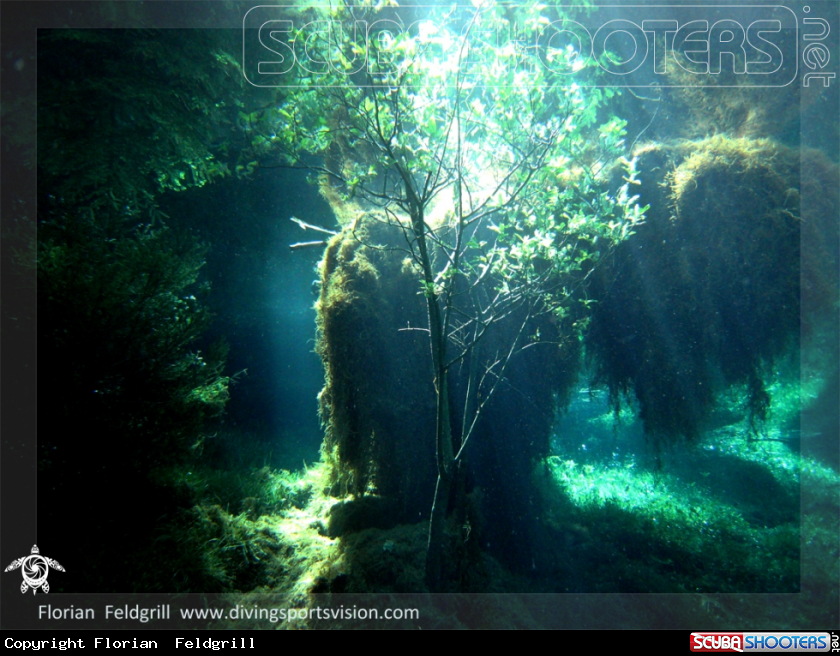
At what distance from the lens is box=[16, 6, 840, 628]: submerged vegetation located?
11.9 feet

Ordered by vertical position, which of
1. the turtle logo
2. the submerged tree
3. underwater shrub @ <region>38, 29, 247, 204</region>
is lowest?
the turtle logo

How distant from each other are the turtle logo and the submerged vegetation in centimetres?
17

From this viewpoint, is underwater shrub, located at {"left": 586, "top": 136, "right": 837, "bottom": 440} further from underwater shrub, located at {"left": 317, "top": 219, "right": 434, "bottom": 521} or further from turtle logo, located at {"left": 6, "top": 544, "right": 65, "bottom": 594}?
turtle logo, located at {"left": 6, "top": 544, "right": 65, "bottom": 594}

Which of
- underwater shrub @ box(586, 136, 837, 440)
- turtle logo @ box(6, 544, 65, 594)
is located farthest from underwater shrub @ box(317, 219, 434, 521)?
underwater shrub @ box(586, 136, 837, 440)

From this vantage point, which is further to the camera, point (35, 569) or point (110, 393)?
point (110, 393)

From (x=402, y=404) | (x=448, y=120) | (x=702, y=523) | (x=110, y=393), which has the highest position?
(x=448, y=120)

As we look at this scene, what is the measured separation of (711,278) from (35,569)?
9.52 meters

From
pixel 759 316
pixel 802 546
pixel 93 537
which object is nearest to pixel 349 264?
pixel 93 537

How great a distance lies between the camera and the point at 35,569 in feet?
11.6

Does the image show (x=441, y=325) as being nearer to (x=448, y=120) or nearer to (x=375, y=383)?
(x=375, y=383)

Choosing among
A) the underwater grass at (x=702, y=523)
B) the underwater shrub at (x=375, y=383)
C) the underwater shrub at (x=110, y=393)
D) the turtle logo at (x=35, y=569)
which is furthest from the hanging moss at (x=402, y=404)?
the turtle logo at (x=35, y=569)

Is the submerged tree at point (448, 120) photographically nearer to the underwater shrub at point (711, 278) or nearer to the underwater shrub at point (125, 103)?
the underwater shrub at point (125, 103)

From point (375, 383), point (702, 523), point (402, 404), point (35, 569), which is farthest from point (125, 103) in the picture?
point (702, 523)

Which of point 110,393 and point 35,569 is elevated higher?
point 110,393
